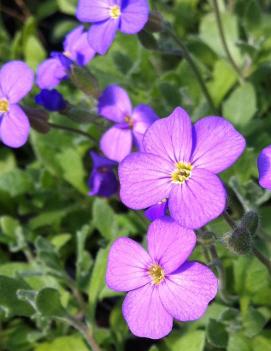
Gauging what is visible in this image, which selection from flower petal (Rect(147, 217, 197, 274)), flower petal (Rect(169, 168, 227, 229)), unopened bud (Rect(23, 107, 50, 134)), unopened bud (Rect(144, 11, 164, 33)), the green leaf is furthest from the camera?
the green leaf

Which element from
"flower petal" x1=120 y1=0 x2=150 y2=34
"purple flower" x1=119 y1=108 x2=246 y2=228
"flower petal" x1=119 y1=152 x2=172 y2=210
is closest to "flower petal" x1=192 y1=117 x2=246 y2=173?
"purple flower" x1=119 y1=108 x2=246 y2=228

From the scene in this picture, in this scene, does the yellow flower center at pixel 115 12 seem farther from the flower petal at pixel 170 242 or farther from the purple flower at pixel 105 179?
the flower petal at pixel 170 242

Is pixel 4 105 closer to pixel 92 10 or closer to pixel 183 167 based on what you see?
pixel 92 10

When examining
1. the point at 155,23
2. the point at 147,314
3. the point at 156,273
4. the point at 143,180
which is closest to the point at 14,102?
the point at 155,23

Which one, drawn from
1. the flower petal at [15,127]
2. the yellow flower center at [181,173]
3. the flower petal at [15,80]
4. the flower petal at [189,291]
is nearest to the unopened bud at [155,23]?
the flower petal at [15,80]

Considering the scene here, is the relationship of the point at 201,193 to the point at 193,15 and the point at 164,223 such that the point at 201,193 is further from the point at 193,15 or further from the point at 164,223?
the point at 193,15

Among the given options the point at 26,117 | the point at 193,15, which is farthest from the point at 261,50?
the point at 26,117

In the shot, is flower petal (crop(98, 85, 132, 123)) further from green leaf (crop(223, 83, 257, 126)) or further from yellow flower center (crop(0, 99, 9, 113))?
green leaf (crop(223, 83, 257, 126))
